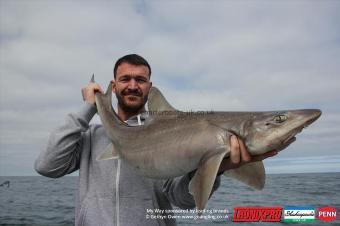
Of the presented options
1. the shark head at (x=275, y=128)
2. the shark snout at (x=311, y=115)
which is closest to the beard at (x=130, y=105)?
the shark head at (x=275, y=128)

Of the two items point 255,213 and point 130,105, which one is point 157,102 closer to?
point 130,105

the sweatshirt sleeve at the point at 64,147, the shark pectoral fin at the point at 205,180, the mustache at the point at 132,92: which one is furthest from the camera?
the mustache at the point at 132,92

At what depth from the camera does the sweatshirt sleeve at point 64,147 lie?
4559 millimetres

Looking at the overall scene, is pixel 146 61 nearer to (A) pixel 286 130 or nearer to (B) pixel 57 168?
(B) pixel 57 168

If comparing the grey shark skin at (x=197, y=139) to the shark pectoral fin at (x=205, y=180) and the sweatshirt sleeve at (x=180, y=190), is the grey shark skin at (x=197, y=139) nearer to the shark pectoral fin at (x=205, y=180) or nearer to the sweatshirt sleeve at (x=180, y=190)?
the shark pectoral fin at (x=205, y=180)

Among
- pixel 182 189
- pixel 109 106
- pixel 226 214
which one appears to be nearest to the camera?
pixel 182 189

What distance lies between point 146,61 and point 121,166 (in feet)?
5.66

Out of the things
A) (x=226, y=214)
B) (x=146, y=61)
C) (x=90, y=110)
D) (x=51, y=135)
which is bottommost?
(x=226, y=214)

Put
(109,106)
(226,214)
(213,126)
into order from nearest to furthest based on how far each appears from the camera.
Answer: (213,126) < (109,106) < (226,214)

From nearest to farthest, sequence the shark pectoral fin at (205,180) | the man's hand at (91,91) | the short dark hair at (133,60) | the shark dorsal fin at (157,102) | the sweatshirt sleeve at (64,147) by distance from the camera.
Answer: the shark pectoral fin at (205,180) < the shark dorsal fin at (157,102) < the sweatshirt sleeve at (64,147) < the man's hand at (91,91) < the short dark hair at (133,60)

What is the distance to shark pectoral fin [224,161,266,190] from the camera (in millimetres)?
3932

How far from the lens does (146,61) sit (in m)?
5.43

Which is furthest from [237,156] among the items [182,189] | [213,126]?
[182,189]

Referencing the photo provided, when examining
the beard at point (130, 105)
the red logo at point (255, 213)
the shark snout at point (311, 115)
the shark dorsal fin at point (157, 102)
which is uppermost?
the beard at point (130, 105)
